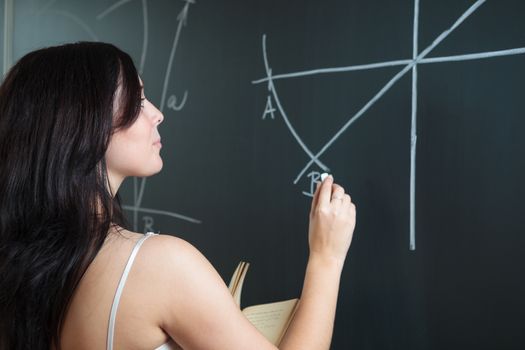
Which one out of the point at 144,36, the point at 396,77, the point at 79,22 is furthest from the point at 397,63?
the point at 79,22

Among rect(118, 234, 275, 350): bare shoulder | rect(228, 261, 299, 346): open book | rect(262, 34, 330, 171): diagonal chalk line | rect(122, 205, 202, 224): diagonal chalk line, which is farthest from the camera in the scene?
rect(122, 205, 202, 224): diagonal chalk line

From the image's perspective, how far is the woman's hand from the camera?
0.96 m

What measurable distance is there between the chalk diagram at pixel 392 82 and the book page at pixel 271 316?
0.97 ft

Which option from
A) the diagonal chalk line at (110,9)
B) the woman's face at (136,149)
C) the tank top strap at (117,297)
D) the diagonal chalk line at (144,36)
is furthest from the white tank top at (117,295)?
the diagonal chalk line at (110,9)

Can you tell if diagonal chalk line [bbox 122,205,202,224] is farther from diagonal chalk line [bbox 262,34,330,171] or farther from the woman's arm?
the woman's arm

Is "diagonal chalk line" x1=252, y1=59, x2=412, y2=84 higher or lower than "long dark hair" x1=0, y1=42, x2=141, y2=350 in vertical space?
higher

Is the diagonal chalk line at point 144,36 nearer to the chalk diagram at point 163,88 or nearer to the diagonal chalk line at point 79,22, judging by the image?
the chalk diagram at point 163,88

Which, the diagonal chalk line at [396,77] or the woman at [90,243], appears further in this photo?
the diagonal chalk line at [396,77]

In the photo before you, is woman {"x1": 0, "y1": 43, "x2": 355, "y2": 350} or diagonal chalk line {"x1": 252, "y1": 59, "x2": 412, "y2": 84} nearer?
woman {"x1": 0, "y1": 43, "x2": 355, "y2": 350}

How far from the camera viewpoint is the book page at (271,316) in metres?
0.94

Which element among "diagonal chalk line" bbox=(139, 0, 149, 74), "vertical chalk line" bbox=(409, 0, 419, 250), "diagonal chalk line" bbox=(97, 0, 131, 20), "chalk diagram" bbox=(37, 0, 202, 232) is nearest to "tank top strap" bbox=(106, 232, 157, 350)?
"vertical chalk line" bbox=(409, 0, 419, 250)

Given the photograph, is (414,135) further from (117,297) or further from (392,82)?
(117,297)

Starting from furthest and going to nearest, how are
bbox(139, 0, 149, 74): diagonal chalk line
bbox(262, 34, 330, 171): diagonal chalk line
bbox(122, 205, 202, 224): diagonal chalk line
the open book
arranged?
bbox(139, 0, 149, 74): diagonal chalk line, bbox(122, 205, 202, 224): diagonal chalk line, bbox(262, 34, 330, 171): diagonal chalk line, the open book

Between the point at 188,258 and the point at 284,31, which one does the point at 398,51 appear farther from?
the point at 188,258
